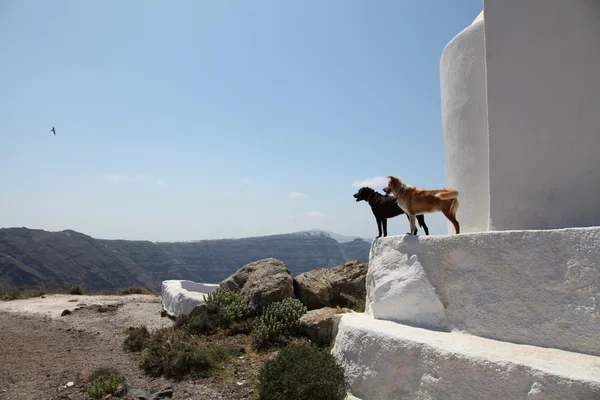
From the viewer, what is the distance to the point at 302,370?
5.41 m

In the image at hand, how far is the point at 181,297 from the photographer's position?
12.1 meters

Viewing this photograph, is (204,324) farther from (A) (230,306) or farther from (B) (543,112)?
(B) (543,112)

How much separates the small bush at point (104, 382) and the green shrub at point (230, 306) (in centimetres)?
312

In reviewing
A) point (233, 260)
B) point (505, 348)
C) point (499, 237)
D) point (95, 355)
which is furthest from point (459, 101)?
point (233, 260)

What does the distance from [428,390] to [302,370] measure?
162 centimetres

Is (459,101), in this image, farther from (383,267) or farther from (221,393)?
(221,393)

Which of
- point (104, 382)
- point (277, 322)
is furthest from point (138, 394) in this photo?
point (277, 322)

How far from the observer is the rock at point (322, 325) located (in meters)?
7.95

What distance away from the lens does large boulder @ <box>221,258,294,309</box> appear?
31.8 ft

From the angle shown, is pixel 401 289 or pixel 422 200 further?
pixel 422 200

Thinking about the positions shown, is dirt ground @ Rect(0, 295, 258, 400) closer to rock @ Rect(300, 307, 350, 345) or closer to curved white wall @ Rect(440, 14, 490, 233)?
rock @ Rect(300, 307, 350, 345)

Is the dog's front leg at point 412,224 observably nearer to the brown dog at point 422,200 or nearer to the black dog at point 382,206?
the brown dog at point 422,200

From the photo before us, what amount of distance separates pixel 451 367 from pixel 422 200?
252 cm

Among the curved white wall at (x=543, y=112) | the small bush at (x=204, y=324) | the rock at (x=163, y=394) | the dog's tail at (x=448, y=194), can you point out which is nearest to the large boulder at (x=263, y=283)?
the small bush at (x=204, y=324)
